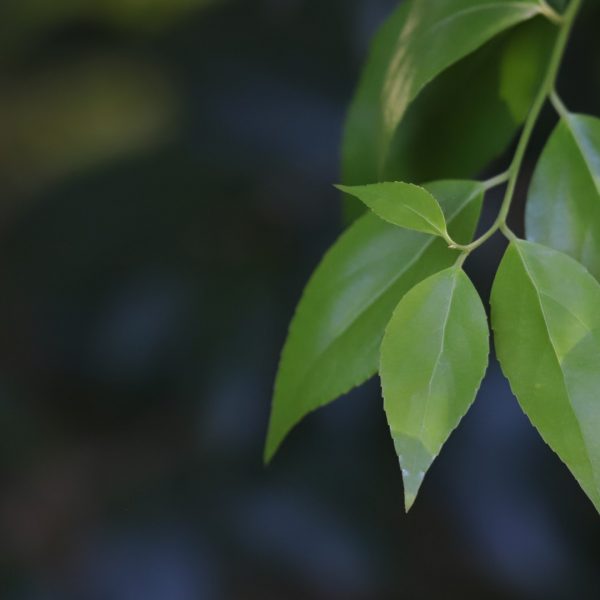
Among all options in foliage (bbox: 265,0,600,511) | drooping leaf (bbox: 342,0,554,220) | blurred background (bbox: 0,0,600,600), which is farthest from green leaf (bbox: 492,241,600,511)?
blurred background (bbox: 0,0,600,600)

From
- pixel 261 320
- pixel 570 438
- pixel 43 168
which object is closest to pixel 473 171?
pixel 570 438

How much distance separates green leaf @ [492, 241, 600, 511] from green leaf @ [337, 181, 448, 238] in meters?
0.03

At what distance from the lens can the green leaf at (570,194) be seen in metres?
0.34

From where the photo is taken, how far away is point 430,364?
0.29 metres

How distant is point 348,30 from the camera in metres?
0.96

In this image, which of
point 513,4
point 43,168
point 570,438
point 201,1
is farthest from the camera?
point 43,168

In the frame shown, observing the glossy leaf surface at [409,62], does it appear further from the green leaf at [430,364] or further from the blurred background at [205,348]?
the blurred background at [205,348]

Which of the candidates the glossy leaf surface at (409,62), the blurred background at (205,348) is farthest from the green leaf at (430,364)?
the blurred background at (205,348)

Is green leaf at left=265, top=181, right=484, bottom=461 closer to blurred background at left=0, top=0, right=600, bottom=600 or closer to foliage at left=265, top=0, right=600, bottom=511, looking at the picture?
foliage at left=265, top=0, right=600, bottom=511

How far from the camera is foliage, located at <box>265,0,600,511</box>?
0.94 ft

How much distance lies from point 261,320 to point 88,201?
11.8 inches

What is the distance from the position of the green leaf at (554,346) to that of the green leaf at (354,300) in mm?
33

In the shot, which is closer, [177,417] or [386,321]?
[386,321]

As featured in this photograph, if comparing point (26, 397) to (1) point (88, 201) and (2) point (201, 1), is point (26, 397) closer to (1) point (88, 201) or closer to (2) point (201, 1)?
(1) point (88, 201)
